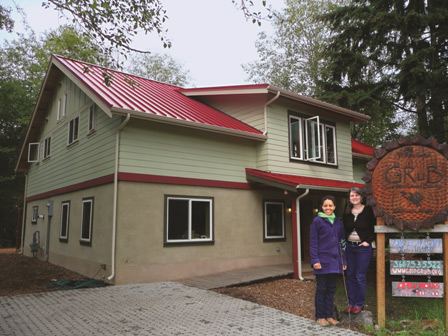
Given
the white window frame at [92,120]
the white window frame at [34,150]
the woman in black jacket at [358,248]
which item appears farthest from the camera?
the white window frame at [34,150]

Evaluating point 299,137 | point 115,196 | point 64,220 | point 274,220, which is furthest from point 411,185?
point 64,220

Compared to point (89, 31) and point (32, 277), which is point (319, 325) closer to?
point (89, 31)

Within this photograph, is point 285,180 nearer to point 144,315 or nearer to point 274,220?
point 274,220

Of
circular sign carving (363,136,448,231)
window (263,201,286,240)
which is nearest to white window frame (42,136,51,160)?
window (263,201,286,240)

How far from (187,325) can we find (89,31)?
17.9 ft

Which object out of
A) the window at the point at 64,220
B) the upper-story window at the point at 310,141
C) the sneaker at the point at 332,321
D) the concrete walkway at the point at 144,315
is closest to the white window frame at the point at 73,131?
the window at the point at 64,220

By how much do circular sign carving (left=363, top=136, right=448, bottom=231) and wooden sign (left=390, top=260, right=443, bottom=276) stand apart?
542 mm

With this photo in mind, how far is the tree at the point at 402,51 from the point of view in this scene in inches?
437

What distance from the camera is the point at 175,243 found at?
9.24 meters

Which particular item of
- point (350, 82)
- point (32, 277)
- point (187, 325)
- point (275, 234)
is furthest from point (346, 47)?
point (32, 277)

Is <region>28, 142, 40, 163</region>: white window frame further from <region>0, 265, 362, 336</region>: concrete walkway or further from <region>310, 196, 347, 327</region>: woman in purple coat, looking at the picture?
<region>310, 196, 347, 327</region>: woman in purple coat

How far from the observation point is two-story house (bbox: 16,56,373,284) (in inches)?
348

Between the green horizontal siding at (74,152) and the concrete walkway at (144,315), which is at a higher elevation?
the green horizontal siding at (74,152)

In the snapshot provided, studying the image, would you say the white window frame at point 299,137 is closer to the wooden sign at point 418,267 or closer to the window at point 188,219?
the window at point 188,219
